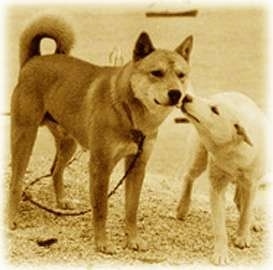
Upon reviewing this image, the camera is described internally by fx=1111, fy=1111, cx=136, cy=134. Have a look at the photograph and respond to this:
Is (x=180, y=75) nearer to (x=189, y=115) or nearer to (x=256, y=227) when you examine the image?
(x=189, y=115)

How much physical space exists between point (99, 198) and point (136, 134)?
137mm

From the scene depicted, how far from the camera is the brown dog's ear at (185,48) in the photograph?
1.93 m

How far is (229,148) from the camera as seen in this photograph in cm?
197

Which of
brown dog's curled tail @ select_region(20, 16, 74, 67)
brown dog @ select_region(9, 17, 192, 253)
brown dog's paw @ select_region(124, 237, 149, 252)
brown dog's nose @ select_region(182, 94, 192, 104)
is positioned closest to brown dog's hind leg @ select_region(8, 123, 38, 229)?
brown dog @ select_region(9, 17, 192, 253)

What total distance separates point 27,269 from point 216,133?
0.41 meters

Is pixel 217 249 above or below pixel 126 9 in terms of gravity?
below

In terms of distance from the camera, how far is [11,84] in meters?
2.11

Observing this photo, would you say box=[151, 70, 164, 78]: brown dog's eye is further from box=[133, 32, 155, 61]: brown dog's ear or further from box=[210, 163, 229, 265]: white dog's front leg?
box=[210, 163, 229, 265]: white dog's front leg

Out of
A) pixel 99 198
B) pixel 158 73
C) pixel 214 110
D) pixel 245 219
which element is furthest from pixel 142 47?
pixel 245 219

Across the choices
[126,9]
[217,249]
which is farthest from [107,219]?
[126,9]

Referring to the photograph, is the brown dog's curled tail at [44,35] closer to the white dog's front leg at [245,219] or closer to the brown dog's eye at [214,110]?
the brown dog's eye at [214,110]

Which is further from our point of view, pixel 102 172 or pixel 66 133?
pixel 66 133

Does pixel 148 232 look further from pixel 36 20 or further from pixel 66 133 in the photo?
pixel 36 20

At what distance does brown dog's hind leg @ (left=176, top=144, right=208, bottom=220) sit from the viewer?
2104 millimetres
